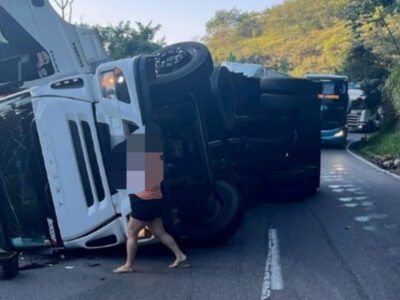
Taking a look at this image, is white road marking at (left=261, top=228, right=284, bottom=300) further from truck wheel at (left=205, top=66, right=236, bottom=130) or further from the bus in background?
the bus in background

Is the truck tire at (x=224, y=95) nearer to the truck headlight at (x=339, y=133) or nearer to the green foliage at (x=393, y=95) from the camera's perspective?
the truck headlight at (x=339, y=133)

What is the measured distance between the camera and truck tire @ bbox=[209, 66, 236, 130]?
8.06m

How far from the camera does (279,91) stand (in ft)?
38.0

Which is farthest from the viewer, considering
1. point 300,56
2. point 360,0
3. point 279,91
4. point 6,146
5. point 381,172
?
point 300,56

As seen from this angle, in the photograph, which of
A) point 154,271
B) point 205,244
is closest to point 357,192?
point 205,244

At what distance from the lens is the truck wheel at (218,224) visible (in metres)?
7.95

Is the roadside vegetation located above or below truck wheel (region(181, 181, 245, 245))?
below

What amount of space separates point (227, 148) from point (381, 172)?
1080 centimetres

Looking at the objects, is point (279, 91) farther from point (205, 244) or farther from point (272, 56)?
point (272, 56)

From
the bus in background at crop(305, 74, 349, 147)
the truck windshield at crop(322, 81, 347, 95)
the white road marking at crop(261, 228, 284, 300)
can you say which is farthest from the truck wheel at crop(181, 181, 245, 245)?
the truck windshield at crop(322, 81, 347, 95)

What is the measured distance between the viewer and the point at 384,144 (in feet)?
91.9

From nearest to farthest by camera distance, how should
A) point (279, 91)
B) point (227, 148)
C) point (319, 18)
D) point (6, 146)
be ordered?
point (6, 146) → point (227, 148) → point (279, 91) → point (319, 18)

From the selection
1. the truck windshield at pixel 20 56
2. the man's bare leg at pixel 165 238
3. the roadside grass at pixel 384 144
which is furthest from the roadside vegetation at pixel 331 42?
the man's bare leg at pixel 165 238

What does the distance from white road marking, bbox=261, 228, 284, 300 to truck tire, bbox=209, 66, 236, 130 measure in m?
1.51
